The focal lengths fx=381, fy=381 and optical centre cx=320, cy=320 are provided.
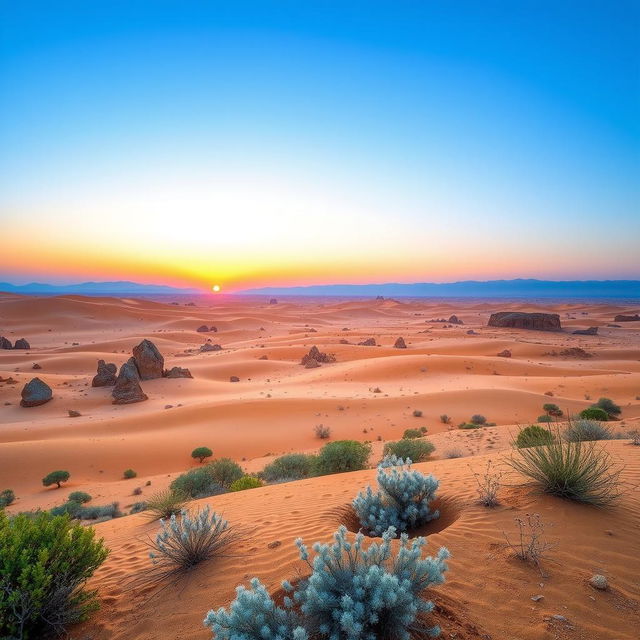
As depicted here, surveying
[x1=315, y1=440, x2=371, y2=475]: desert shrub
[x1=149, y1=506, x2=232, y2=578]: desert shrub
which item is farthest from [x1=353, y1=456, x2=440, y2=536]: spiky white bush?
[x1=315, y1=440, x2=371, y2=475]: desert shrub

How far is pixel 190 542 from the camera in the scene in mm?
4523

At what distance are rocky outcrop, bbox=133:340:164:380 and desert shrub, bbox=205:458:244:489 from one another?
58.2 feet

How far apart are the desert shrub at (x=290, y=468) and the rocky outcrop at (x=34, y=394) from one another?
1778cm

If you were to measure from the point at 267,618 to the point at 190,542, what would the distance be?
2.19 m

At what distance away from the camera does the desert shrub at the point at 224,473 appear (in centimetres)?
1123

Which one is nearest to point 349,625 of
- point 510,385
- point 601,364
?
point 510,385

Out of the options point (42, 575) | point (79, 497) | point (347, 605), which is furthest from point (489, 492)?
point (79, 497)

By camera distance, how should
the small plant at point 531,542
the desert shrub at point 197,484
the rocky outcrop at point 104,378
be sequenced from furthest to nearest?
the rocky outcrop at point 104,378 < the desert shrub at point 197,484 < the small plant at point 531,542

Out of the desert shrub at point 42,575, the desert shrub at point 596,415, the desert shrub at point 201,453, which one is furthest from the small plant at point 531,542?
the desert shrub at point 596,415

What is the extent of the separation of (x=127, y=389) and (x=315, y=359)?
16046 millimetres

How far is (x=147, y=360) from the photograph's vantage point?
26.9m

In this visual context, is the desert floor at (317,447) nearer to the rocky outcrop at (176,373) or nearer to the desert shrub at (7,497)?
the desert shrub at (7,497)

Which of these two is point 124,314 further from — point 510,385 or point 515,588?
point 515,588

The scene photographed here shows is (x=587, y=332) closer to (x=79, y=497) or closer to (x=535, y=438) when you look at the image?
(x=535, y=438)
